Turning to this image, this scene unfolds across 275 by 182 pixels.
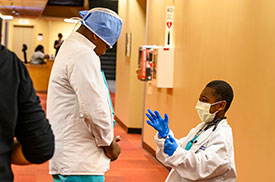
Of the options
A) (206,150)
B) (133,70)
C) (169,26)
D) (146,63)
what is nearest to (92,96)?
(206,150)

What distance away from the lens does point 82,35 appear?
2574mm

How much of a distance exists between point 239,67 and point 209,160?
1774mm

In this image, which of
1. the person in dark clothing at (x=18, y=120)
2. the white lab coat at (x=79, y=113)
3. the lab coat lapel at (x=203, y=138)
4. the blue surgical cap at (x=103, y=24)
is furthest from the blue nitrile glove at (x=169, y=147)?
the person in dark clothing at (x=18, y=120)

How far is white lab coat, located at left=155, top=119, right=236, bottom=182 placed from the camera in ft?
8.10

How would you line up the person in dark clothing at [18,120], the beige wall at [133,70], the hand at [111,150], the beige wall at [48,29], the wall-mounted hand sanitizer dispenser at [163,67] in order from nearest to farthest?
the person in dark clothing at [18,120] < the hand at [111,150] < the wall-mounted hand sanitizer dispenser at [163,67] < the beige wall at [133,70] < the beige wall at [48,29]

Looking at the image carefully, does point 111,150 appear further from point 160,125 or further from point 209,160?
point 209,160

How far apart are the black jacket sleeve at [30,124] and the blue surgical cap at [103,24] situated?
996 mm

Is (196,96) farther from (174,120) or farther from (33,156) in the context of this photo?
(33,156)

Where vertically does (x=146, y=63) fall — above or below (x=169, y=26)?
below

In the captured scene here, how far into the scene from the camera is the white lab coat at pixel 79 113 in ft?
7.76

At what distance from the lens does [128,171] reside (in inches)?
241

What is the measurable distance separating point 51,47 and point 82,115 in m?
25.5

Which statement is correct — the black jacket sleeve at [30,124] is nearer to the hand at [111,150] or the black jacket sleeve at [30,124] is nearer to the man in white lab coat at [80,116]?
the man in white lab coat at [80,116]

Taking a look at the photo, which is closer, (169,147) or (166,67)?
(169,147)
